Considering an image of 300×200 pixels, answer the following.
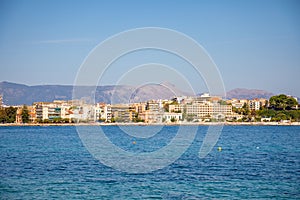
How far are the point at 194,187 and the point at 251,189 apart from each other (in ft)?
7.59

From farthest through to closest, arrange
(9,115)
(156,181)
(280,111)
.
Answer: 1. (9,115)
2. (280,111)
3. (156,181)

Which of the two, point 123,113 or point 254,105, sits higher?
point 254,105

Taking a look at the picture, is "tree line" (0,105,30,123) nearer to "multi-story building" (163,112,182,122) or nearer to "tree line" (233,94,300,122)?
"multi-story building" (163,112,182,122)

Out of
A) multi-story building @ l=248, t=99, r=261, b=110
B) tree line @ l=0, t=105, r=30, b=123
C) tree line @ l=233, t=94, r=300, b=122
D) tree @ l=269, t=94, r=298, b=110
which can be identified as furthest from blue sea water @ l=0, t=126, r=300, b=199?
multi-story building @ l=248, t=99, r=261, b=110

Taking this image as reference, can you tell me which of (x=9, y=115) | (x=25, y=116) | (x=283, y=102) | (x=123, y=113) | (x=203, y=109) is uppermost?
(x=283, y=102)

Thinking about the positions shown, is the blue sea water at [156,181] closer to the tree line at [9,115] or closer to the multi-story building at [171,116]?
the multi-story building at [171,116]

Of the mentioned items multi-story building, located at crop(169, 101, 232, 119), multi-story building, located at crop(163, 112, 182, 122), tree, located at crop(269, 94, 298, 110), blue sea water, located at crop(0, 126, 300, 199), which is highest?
tree, located at crop(269, 94, 298, 110)

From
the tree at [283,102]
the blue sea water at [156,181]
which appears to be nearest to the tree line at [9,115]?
the tree at [283,102]

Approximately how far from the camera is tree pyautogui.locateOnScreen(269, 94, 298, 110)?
150000mm

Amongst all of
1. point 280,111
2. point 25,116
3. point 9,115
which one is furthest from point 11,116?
point 280,111

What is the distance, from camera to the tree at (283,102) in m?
150

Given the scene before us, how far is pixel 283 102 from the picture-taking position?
15112 cm

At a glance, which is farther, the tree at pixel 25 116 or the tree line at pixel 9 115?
the tree at pixel 25 116

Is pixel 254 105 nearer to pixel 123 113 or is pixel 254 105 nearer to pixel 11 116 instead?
pixel 123 113
